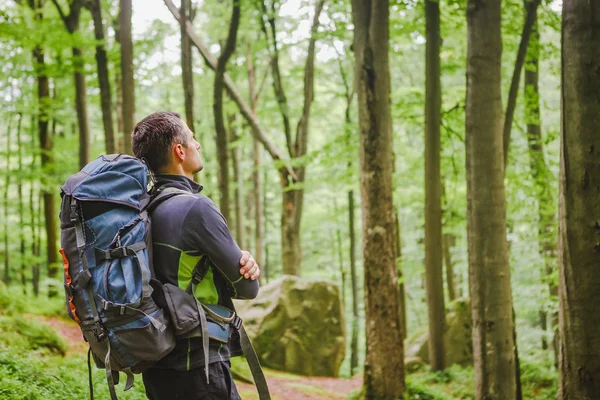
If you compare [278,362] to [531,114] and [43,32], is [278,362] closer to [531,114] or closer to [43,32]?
[531,114]

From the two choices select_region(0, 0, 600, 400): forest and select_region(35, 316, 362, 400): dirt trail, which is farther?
select_region(35, 316, 362, 400): dirt trail

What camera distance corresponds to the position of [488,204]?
5.47 meters

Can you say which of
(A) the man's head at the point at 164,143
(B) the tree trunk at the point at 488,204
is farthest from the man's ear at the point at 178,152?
(B) the tree trunk at the point at 488,204

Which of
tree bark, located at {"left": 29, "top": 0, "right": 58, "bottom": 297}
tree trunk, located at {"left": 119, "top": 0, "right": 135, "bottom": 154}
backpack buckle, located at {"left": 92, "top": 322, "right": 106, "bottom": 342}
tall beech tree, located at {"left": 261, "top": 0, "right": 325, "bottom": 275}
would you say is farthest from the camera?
tall beech tree, located at {"left": 261, "top": 0, "right": 325, "bottom": 275}

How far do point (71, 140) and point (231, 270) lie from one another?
53.0ft

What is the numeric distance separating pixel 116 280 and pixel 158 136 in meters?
0.71

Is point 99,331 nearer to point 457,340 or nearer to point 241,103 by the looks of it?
→ point 241,103

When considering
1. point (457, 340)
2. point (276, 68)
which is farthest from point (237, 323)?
point (276, 68)

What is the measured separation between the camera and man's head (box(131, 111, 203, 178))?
98.5 inches

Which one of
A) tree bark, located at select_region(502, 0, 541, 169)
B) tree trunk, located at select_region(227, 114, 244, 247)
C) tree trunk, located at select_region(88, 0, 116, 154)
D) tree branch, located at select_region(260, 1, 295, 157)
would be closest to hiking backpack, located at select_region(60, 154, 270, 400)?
tree bark, located at select_region(502, 0, 541, 169)

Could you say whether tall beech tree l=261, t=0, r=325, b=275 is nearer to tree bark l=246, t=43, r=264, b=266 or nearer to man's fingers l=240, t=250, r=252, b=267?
tree bark l=246, t=43, r=264, b=266

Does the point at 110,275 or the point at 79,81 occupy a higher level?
the point at 79,81

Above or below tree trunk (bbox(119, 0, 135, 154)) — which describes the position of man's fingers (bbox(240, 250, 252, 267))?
below

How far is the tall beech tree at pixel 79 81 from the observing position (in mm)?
11141
